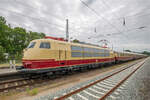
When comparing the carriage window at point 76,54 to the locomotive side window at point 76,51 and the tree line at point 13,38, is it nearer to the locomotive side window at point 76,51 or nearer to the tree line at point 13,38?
the locomotive side window at point 76,51

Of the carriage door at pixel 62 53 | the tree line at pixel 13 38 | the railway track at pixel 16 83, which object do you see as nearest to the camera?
the railway track at pixel 16 83

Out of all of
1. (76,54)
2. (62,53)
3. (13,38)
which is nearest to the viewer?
(62,53)

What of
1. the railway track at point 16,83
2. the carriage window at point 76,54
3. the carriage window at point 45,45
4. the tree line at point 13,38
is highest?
the tree line at point 13,38

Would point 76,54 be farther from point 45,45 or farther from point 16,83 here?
point 16,83

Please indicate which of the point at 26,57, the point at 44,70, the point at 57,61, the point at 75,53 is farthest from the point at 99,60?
the point at 26,57

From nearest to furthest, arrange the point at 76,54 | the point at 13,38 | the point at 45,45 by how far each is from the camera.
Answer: the point at 45,45, the point at 76,54, the point at 13,38

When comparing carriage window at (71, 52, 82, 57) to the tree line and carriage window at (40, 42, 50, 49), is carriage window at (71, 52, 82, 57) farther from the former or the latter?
the tree line

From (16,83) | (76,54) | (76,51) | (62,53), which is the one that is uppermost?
(76,51)

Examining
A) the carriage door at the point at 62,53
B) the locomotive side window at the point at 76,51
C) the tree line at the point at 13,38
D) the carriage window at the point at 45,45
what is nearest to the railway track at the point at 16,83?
the carriage door at the point at 62,53

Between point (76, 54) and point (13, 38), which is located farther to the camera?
point (13, 38)

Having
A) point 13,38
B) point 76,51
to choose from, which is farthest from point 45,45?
point 13,38

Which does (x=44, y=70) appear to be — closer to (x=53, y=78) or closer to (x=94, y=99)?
(x=53, y=78)

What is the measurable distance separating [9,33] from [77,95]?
47005 mm

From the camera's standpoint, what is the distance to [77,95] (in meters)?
5.01
